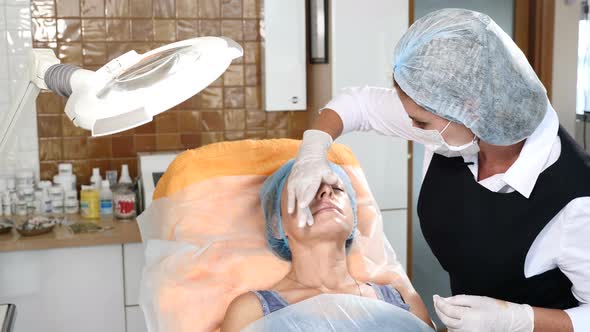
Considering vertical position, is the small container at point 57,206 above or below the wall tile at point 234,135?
below

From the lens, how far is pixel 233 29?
329cm

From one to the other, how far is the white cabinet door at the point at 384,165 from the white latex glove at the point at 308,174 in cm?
113

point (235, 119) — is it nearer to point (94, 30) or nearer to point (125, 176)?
point (125, 176)

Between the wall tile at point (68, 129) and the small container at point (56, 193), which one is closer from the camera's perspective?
the small container at point (56, 193)

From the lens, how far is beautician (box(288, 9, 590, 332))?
1.51 meters

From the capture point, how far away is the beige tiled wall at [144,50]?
311 cm

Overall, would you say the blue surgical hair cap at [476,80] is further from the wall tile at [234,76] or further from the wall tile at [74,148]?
the wall tile at [74,148]

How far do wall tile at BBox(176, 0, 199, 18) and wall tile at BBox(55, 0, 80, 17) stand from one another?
43 cm

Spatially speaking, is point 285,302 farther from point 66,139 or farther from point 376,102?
point 66,139

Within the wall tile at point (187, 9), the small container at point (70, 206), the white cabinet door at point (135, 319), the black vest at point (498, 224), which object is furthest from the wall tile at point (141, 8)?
the black vest at point (498, 224)

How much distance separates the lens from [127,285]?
9.37ft

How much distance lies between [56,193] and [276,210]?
1.32 meters

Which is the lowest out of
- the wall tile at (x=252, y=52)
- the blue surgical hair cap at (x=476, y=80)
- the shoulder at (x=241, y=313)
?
the shoulder at (x=241, y=313)

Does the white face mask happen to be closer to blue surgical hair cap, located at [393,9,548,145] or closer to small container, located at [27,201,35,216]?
blue surgical hair cap, located at [393,9,548,145]
